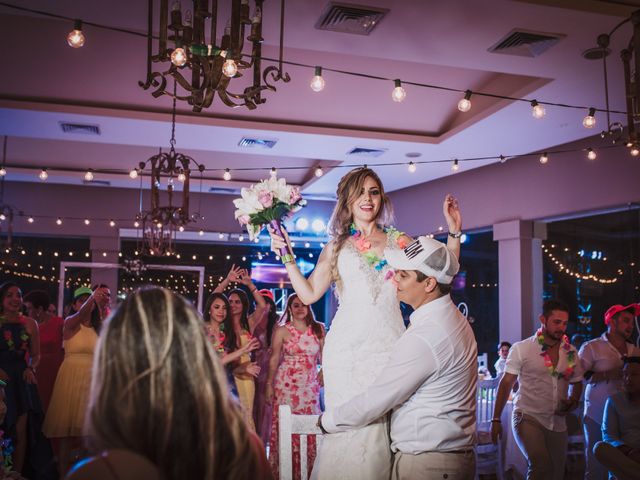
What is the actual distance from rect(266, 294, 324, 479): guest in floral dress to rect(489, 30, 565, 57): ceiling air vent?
2.68 m

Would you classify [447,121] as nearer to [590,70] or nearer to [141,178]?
[590,70]

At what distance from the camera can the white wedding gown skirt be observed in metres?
2.32

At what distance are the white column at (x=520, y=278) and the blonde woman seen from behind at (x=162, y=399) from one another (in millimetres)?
8240

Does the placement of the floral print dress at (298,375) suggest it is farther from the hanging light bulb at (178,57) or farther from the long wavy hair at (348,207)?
the hanging light bulb at (178,57)

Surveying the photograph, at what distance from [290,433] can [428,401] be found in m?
0.45

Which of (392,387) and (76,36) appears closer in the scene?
(392,387)

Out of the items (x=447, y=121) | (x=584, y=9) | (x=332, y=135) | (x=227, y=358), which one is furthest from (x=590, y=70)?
(x=227, y=358)

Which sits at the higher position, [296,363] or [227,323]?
[227,323]

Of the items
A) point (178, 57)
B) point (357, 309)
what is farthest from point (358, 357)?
point (178, 57)

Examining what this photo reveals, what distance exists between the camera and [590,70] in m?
5.43

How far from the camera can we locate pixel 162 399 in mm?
1206

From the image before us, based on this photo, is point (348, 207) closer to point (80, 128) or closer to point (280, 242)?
point (280, 242)

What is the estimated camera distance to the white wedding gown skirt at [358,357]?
2.32 m

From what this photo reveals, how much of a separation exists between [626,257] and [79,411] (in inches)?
273
